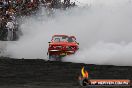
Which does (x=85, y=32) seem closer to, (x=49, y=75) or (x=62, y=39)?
Answer: (x=62, y=39)

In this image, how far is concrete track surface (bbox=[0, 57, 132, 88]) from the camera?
11859 millimetres

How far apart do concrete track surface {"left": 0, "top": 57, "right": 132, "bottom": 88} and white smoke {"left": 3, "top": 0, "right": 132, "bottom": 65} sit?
262cm

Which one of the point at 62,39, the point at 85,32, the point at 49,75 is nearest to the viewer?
the point at 49,75

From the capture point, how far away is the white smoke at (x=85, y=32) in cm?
1970

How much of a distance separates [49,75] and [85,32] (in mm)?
16315

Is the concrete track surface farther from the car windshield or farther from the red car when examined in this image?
the car windshield

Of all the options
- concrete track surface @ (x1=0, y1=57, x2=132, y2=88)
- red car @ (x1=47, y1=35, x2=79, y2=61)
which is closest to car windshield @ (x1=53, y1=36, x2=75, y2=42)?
red car @ (x1=47, y1=35, x2=79, y2=61)

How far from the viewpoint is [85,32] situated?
30109mm

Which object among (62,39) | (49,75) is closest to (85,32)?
(62,39)

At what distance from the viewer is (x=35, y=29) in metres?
30.1

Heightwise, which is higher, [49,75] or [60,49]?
[49,75]

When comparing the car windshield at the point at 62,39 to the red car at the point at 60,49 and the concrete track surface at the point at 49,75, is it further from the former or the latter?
the concrete track surface at the point at 49,75

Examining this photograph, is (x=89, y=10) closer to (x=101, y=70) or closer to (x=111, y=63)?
(x=111, y=63)

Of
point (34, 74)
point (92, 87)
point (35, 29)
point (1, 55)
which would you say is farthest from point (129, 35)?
point (92, 87)
